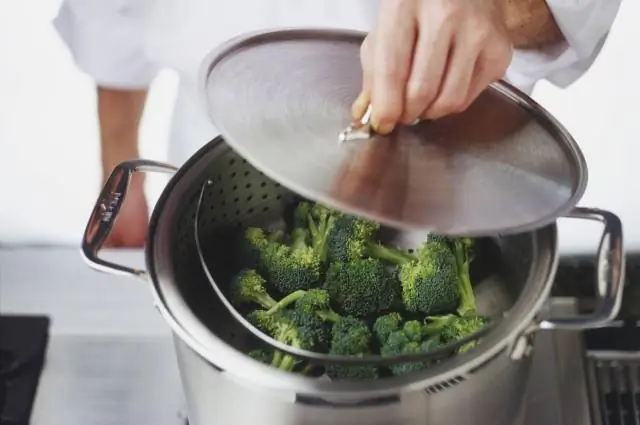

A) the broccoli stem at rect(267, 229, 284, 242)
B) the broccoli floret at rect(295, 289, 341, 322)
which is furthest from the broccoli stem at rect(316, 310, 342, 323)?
the broccoli stem at rect(267, 229, 284, 242)

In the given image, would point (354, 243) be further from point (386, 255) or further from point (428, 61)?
point (428, 61)

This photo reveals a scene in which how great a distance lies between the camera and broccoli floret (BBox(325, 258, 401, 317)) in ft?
2.42

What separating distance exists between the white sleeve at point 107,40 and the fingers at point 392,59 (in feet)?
1.16

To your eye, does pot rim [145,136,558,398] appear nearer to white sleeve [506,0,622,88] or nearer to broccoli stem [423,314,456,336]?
broccoli stem [423,314,456,336]

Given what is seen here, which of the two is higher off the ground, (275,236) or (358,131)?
(358,131)

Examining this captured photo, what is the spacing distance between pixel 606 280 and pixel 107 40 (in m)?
0.55

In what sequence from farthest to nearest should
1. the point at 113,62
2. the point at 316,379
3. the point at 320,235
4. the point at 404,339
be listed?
the point at 113,62
the point at 320,235
the point at 404,339
the point at 316,379

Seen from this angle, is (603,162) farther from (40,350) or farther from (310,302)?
(40,350)

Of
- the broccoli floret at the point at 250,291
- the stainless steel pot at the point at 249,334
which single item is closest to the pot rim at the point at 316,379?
the stainless steel pot at the point at 249,334

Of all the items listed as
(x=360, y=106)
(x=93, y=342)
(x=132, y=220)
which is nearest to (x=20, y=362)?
(x=93, y=342)

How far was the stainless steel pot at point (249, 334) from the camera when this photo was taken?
1.95 feet

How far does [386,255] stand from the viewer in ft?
2.59

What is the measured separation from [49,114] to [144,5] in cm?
18

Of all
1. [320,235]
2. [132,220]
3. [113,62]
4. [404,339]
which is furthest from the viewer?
[132,220]
